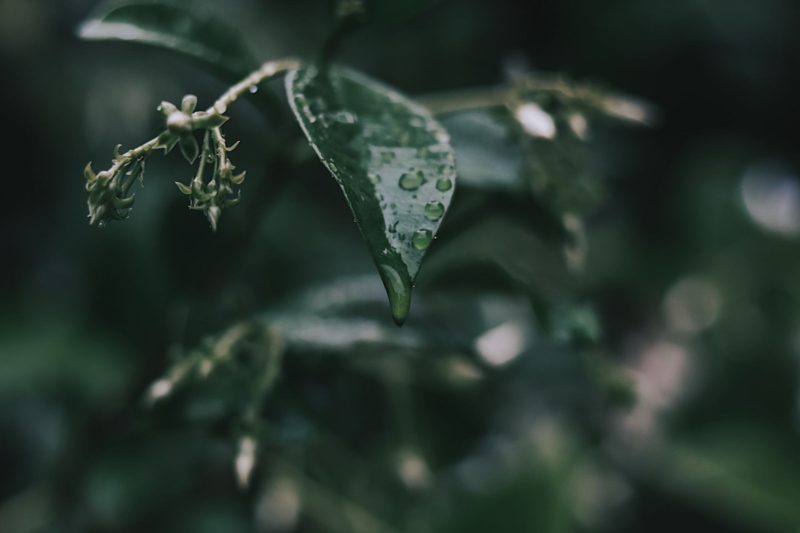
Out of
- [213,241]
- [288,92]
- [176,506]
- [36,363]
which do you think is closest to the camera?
[288,92]

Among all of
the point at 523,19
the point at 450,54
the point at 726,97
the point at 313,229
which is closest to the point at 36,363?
the point at 313,229

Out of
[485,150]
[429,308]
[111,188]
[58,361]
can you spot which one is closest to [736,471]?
[429,308]

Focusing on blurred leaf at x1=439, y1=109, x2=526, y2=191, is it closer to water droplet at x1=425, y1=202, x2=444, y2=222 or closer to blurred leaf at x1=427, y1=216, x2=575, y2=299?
blurred leaf at x1=427, y1=216, x2=575, y2=299

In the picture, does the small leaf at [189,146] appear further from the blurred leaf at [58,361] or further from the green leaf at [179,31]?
the blurred leaf at [58,361]

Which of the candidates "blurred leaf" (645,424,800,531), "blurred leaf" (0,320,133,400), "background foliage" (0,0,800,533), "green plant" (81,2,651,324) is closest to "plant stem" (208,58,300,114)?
"green plant" (81,2,651,324)

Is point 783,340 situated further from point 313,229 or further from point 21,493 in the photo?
point 21,493
